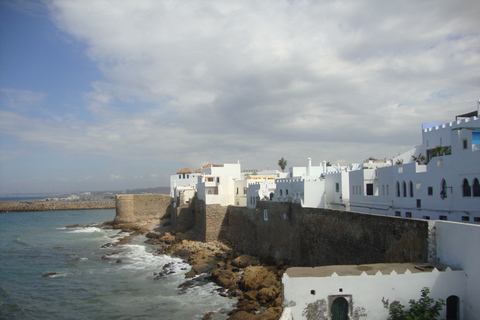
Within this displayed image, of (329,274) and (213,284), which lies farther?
(213,284)

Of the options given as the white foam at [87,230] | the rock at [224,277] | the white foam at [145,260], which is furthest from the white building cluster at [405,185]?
the white foam at [87,230]

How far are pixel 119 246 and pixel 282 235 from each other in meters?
18.8

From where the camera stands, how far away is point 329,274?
10.6 meters

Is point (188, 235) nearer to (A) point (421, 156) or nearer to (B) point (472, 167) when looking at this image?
(A) point (421, 156)

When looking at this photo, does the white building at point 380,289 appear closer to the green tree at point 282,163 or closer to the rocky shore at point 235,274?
the rocky shore at point 235,274

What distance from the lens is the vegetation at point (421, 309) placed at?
1026 cm

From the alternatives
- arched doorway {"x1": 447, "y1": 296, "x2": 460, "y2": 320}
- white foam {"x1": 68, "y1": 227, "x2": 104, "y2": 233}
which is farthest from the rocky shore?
white foam {"x1": 68, "y1": 227, "x2": 104, "y2": 233}

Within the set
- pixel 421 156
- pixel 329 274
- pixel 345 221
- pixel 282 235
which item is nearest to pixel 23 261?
Result: pixel 282 235

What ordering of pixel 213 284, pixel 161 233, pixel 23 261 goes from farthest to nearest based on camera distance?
pixel 161 233
pixel 23 261
pixel 213 284

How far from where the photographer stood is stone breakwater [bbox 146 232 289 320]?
17203 millimetres

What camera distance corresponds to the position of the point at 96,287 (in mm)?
22734

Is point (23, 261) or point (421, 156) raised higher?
point (421, 156)

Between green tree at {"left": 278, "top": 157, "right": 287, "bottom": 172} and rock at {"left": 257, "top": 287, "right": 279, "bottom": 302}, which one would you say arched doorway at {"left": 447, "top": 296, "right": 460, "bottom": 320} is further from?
green tree at {"left": 278, "top": 157, "right": 287, "bottom": 172}

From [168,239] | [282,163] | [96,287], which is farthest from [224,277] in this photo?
[282,163]
